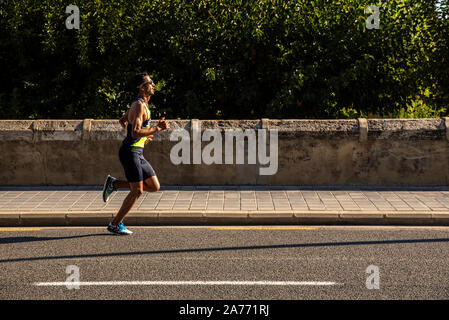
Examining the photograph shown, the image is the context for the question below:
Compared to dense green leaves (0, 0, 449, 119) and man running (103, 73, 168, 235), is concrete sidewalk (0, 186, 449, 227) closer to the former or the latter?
man running (103, 73, 168, 235)

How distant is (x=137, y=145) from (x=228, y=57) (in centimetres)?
553

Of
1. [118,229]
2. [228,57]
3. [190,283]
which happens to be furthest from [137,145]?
[228,57]

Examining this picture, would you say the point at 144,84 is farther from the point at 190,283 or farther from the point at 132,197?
the point at 190,283

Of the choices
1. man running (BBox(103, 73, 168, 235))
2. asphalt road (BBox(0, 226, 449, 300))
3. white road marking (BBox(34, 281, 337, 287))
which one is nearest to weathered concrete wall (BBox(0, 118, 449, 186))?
asphalt road (BBox(0, 226, 449, 300))

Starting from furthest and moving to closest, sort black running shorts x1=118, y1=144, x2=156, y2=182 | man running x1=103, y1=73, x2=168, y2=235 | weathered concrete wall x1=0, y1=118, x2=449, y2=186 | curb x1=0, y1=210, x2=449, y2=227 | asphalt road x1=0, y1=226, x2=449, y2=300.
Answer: weathered concrete wall x1=0, y1=118, x2=449, y2=186, curb x1=0, y1=210, x2=449, y2=227, black running shorts x1=118, y1=144, x2=156, y2=182, man running x1=103, y1=73, x2=168, y2=235, asphalt road x1=0, y1=226, x2=449, y2=300

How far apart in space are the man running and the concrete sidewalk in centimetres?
69

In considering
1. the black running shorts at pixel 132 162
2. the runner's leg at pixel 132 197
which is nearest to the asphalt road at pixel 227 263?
the runner's leg at pixel 132 197

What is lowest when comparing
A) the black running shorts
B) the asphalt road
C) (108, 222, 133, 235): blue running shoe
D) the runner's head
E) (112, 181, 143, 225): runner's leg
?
the asphalt road

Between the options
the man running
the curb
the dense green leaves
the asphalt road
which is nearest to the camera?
the asphalt road

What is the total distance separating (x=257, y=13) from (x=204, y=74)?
5.73 feet

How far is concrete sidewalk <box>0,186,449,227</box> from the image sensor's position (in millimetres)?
7473

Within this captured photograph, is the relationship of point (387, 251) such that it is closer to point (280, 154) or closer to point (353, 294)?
point (353, 294)

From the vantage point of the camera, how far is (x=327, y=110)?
38.1 feet

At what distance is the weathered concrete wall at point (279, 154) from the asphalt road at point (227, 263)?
7.20 ft
